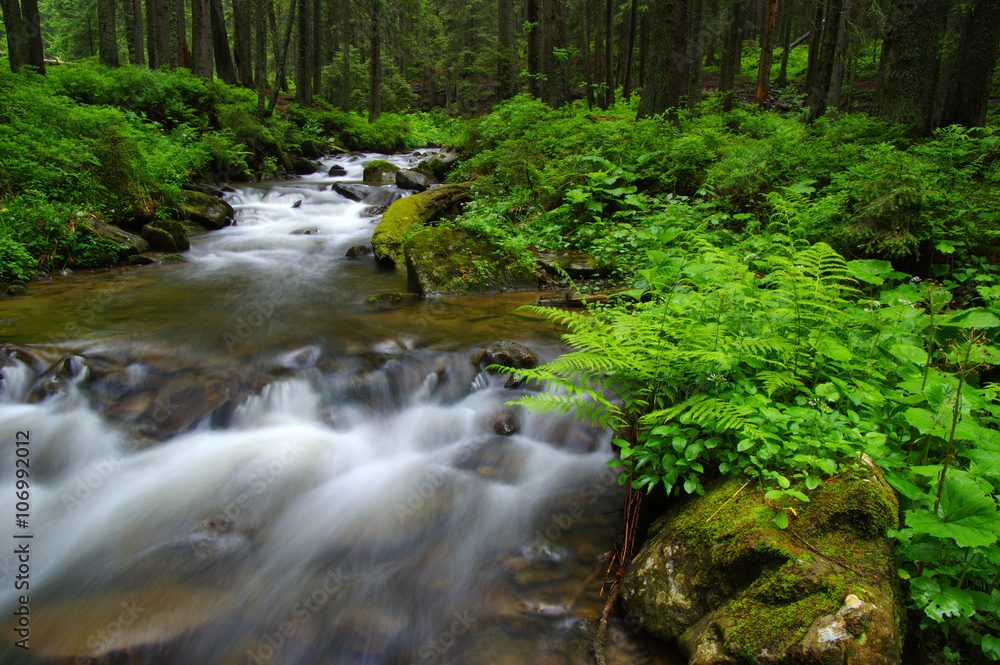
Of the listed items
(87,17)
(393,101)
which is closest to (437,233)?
(393,101)

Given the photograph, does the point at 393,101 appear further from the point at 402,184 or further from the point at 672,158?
the point at 672,158

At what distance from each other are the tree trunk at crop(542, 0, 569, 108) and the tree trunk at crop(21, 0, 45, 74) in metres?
14.0

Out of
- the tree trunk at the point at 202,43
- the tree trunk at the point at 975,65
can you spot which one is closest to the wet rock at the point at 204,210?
the tree trunk at the point at 202,43

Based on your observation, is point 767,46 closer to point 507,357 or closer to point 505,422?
point 507,357

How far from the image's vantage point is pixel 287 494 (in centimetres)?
428

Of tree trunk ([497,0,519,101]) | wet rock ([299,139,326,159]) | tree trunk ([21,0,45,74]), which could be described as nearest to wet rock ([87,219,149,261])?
tree trunk ([21,0,45,74])

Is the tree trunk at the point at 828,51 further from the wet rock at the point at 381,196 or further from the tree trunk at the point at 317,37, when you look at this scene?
the tree trunk at the point at 317,37

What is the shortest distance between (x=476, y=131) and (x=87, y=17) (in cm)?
3662

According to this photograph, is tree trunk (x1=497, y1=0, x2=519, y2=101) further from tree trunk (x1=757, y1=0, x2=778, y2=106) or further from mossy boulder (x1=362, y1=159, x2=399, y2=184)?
tree trunk (x1=757, y1=0, x2=778, y2=106)

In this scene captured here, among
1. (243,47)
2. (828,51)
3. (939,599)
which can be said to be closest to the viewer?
(939,599)

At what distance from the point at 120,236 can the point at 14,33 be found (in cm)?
1009

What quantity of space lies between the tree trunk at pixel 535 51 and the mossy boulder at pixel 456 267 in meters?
8.55

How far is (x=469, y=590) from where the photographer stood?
3406 mm

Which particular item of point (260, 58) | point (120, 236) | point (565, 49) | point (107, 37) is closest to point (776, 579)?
point (120, 236)
